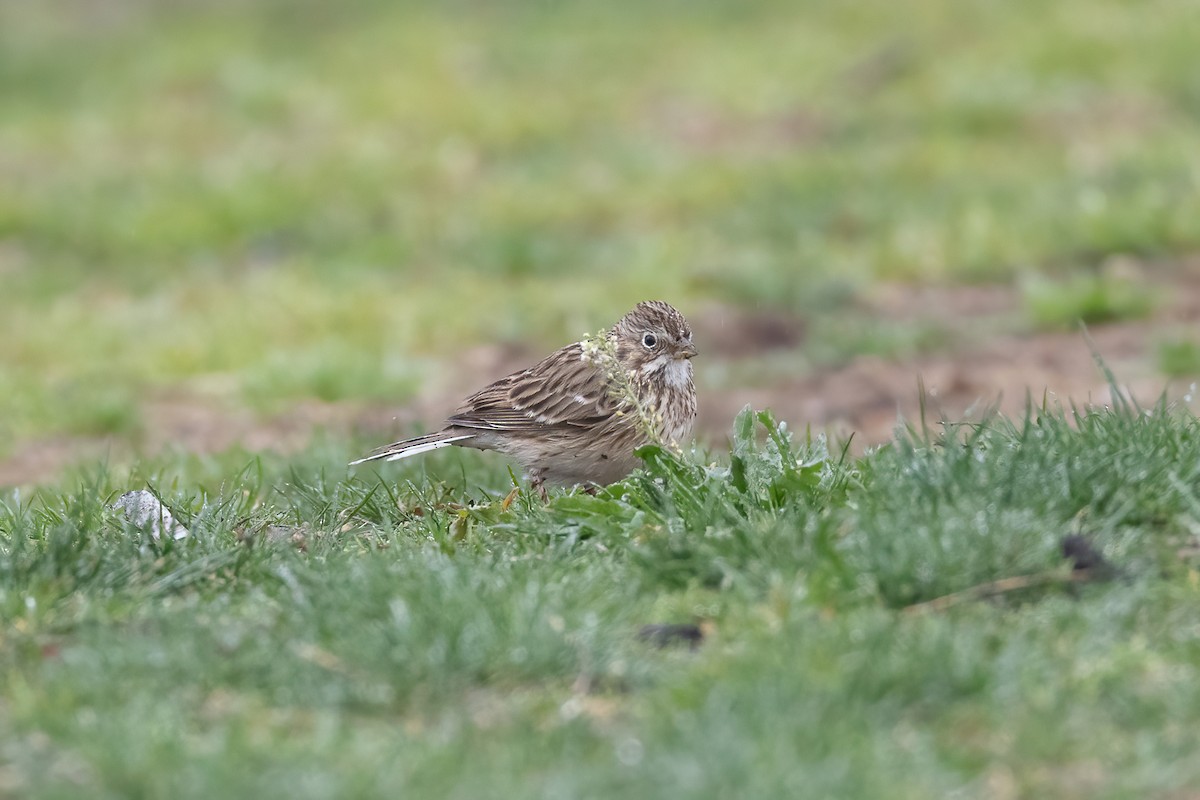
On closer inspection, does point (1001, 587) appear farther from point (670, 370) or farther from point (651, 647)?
point (670, 370)

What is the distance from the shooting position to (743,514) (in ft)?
19.0

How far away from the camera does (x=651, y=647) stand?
4836 millimetres

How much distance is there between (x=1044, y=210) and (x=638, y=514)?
9.71 meters

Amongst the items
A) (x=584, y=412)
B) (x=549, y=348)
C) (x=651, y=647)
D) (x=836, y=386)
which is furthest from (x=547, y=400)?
(x=549, y=348)

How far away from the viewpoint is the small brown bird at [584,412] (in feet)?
23.5

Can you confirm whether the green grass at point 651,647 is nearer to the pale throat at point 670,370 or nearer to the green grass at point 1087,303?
the pale throat at point 670,370

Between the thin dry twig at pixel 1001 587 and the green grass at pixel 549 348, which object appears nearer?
the green grass at pixel 549 348

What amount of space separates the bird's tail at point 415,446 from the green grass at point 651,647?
2.37 ft

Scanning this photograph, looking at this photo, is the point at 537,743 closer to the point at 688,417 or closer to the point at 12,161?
the point at 688,417

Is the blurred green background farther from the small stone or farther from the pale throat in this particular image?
the small stone

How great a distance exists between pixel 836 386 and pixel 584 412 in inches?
170

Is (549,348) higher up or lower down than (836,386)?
higher up

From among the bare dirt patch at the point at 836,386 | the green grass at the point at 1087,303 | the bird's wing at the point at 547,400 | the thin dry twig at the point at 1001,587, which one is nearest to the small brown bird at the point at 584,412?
the bird's wing at the point at 547,400

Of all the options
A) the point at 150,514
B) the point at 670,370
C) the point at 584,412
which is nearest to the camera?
the point at 150,514
